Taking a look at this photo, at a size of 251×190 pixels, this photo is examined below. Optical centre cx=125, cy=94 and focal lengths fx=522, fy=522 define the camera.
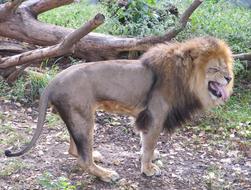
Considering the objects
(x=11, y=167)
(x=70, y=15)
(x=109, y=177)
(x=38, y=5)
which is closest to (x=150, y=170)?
(x=109, y=177)

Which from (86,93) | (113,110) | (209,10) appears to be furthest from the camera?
(209,10)

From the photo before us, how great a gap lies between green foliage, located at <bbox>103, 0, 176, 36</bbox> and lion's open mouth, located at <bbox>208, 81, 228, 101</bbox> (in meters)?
2.24

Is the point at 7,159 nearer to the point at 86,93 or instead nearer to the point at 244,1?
the point at 86,93

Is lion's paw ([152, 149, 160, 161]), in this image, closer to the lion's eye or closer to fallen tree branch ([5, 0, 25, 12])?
the lion's eye

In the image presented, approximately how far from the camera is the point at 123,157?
4.60 metres

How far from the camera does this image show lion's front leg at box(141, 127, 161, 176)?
415cm

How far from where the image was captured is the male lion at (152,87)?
3.94m

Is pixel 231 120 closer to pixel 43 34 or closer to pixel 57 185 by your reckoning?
pixel 43 34

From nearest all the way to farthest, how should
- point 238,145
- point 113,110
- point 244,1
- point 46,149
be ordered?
point 113,110 < point 46,149 < point 238,145 < point 244,1

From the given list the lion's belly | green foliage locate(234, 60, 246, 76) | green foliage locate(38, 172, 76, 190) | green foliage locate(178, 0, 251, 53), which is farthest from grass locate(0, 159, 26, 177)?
green foliage locate(178, 0, 251, 53)

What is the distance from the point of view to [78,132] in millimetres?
3877

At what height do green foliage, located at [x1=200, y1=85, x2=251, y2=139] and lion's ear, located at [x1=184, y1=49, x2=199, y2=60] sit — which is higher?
lion's ear, located at [x1=184, y1=49, x2=199, y2=60]

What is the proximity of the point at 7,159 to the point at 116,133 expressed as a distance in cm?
121

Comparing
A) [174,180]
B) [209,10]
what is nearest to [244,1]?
[209,10]
